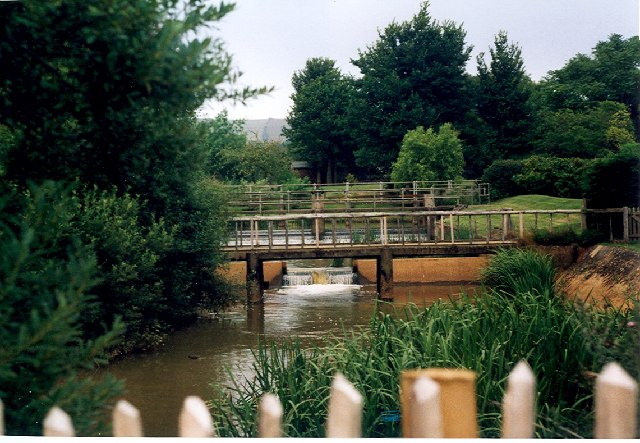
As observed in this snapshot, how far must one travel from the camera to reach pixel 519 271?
15.5 ft

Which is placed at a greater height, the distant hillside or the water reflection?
the distant hillside

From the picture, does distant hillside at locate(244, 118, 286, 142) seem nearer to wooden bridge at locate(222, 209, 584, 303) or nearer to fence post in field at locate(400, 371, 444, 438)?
wooden bridge at locate(222, 209, 584, 303)

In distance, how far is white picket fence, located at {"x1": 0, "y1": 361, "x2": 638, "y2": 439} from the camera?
Result: 1.12m

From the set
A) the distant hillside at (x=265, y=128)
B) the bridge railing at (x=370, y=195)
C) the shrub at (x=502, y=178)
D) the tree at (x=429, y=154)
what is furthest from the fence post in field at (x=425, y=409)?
the bridge railing at (x=370, y=195)

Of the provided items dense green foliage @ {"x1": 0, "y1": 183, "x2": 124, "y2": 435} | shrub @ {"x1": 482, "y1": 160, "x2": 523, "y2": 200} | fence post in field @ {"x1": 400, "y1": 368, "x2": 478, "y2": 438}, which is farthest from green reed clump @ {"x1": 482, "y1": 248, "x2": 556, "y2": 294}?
fence post in field @ {"x1": 400, "y1": 368, "x2": 478, "y2": 438}

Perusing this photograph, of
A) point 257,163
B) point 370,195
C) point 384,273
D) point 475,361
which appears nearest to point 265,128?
point 257,163

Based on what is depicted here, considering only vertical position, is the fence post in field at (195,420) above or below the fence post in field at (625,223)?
below

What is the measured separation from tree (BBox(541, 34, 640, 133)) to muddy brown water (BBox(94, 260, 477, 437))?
1337mm

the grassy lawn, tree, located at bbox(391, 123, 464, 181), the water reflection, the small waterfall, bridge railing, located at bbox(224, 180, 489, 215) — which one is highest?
tree, located at bbox(391, 123, 464, 181)

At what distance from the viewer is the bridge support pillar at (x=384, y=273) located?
7739 mm

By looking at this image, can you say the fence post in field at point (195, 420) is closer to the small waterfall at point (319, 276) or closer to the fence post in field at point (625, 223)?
the fence post in field at point (625, 223)

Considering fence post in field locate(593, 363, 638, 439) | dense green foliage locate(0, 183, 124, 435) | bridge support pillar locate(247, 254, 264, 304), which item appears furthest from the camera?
bridge support pillar locate(247, 254, 264, 304)

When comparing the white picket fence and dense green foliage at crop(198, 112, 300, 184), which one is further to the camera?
dense green foliage at crop(198, 112, 300, 184)

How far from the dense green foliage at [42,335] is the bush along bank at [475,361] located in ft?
3.80
